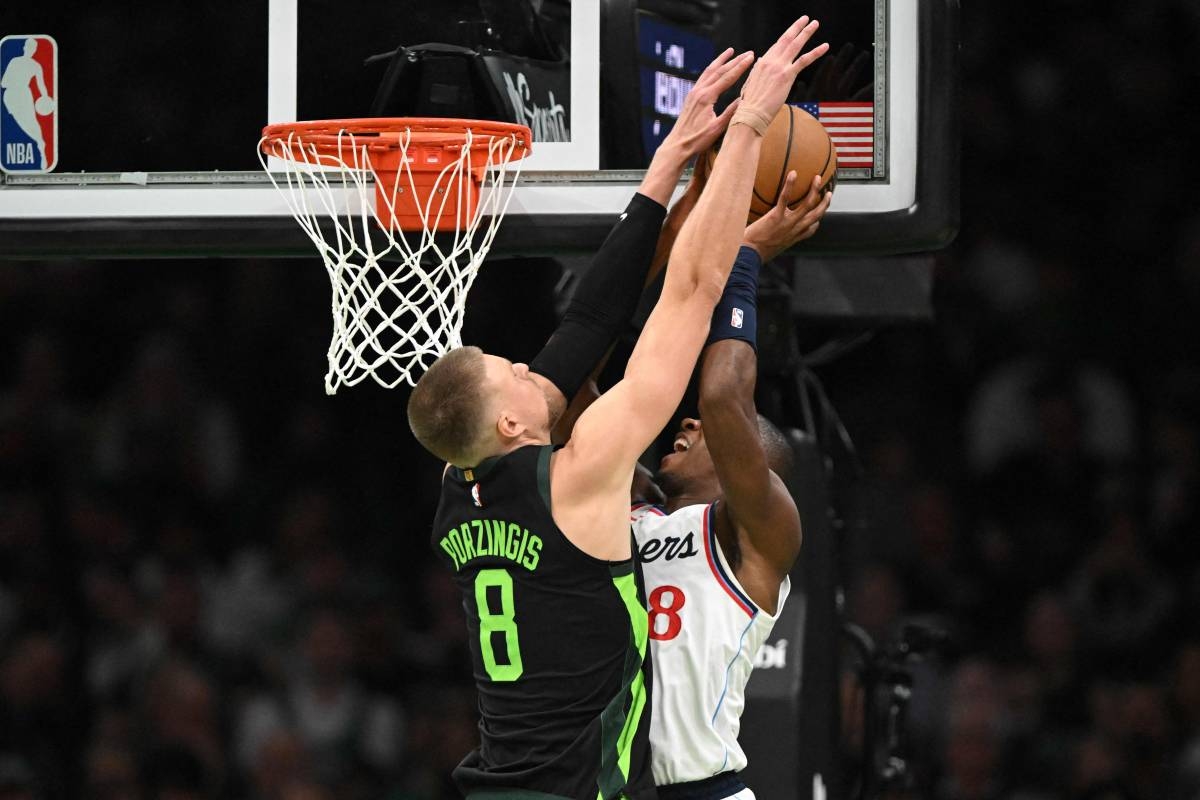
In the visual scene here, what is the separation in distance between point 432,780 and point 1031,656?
2470 mm

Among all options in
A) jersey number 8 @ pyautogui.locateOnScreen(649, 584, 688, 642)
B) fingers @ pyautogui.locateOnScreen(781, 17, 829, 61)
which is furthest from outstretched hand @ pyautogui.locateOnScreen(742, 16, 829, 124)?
jersey number 8 @ pyautogui.locateOnScreen(649, 584, 688, 642)

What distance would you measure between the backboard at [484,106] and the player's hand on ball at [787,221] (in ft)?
0.61

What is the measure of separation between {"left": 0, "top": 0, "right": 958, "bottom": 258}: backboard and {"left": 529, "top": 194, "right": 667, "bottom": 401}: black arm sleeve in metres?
0.50

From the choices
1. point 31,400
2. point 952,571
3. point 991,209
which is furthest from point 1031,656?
point 31,400

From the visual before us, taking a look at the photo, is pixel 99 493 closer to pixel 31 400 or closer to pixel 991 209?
pixel 31 400

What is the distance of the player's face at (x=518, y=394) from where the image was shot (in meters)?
3.00

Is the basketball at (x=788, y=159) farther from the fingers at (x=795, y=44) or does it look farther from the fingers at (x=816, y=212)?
the fingers at (x=795, y=44)

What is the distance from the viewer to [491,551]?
9.93 feet

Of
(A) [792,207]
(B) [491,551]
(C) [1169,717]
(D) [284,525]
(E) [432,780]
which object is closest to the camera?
(B) [491,551]

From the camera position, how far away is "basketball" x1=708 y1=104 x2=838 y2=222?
333 centimetres

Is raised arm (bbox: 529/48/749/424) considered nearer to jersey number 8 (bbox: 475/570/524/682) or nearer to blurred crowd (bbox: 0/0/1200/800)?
jersey number 8 (bbox: 475/570/524/682)

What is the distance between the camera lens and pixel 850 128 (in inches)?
144

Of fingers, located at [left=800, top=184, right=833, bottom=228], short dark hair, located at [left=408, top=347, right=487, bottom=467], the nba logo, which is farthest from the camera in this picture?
the nba logo

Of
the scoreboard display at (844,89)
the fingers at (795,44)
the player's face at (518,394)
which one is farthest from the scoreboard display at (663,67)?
the player's face at (518,394)
